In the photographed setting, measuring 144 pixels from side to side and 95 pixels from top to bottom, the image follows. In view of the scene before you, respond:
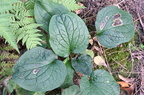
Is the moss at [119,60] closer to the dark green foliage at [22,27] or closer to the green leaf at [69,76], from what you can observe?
the green leaf at [69,76]

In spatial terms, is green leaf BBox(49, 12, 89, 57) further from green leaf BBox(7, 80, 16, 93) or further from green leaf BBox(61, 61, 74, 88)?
green leaf BBox(7, 80, 16, 93)

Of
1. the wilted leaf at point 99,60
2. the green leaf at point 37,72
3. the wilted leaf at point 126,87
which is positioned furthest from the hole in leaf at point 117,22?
the green leaf at point 37,72

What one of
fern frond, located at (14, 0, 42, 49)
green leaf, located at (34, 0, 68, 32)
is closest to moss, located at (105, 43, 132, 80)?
green leaf, located at (34, 0, 68, 32)

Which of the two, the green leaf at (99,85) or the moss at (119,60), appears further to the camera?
the moss at (119,60)

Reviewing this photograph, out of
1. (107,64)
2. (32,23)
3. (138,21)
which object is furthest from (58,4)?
(138,21)

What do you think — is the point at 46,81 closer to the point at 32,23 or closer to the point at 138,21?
the point at 32,23

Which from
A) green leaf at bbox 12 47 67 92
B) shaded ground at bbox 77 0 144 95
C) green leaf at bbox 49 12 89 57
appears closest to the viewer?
green leaf at bbox 12 47 67 92
